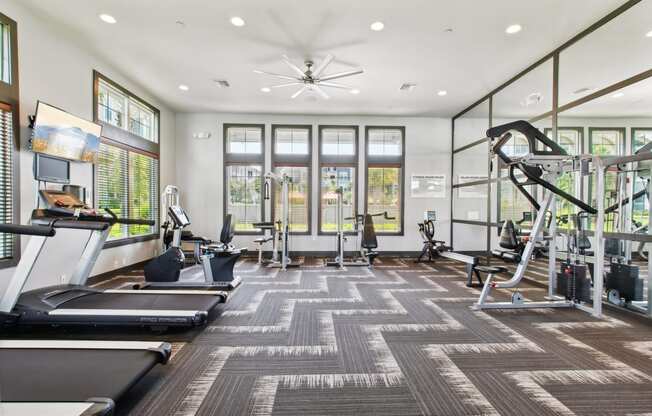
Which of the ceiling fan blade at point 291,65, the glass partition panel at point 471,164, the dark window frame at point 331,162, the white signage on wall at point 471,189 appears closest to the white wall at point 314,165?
the dark window frame at point 331,162

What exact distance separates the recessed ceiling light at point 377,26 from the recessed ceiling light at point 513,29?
1613mm

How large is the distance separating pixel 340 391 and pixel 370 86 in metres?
5.04

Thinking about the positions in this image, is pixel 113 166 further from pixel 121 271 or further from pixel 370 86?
pixel 370 86

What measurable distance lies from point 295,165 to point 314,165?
48cm

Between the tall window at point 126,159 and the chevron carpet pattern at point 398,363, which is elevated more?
the tall window at point 126,159

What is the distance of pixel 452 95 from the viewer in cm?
596

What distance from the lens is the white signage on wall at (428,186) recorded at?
7457 mm

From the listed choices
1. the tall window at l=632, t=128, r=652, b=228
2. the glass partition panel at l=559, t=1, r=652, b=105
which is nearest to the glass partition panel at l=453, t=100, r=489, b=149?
the glass partition panel at l=559, t=1, r=652, b=105

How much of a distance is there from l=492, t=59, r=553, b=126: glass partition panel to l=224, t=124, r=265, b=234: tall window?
5356mm

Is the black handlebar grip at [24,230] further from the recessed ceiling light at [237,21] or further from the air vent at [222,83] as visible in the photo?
the air vent at [222,83]

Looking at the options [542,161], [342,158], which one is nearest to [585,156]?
[542,161]

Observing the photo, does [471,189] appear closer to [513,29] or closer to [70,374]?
[513,29]

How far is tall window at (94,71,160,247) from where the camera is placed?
4.84m

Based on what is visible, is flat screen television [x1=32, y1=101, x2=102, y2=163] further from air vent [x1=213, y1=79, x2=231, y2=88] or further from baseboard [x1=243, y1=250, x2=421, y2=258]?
baseboard [x1=243, y1=250, x2=421, y2=258]
